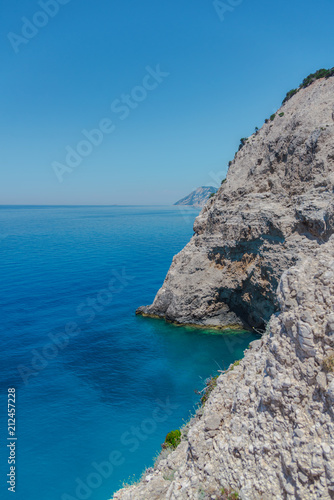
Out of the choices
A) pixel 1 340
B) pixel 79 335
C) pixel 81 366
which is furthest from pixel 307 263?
pixel 1 340

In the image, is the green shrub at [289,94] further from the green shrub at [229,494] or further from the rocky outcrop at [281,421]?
the green shrub at [229,494]

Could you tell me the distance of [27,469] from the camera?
18.8m

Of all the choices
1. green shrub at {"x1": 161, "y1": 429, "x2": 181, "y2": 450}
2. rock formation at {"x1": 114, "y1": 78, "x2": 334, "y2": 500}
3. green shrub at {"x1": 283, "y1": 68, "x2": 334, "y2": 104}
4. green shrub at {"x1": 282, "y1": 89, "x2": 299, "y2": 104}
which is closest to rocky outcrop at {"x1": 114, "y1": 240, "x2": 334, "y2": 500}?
rock formation at {"x1": 114, "y1": 78, "x2": 334, "y2": 500}

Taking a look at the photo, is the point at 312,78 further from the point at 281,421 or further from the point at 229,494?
the point at 229,494

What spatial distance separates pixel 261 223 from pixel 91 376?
20.1m

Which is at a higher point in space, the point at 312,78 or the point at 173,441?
the point at 312,78

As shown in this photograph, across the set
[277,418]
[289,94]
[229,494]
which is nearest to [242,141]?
[289,94]

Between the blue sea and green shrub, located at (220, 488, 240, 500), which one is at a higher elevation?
green shrub, located at (220, 488, 240, 500)

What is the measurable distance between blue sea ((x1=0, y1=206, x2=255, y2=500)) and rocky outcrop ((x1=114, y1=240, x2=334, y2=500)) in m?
9.27

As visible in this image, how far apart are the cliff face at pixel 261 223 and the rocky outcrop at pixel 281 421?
1049 centimetres

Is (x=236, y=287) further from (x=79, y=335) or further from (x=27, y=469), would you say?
(x=27, y=469)

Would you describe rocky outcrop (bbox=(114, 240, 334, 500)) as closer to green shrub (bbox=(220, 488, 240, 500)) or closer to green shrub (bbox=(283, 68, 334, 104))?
green shrub (bbox=(220, 488, 240, 500))

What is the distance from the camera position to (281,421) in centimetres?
909

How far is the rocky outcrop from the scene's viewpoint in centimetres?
821
